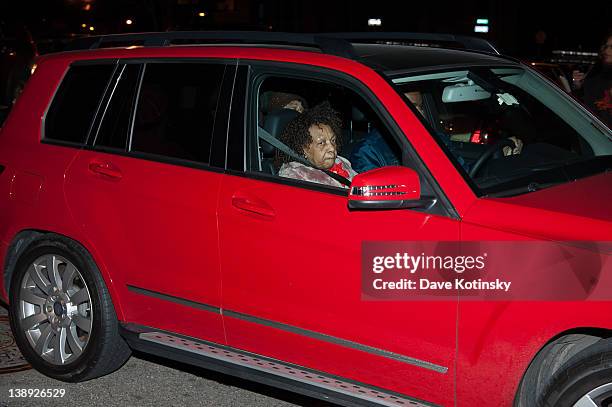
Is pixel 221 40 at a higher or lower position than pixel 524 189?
higher

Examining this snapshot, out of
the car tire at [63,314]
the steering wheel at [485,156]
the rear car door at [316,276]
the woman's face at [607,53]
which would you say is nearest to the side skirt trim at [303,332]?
the rear car door at [316,276]

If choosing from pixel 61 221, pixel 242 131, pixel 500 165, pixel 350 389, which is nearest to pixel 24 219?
pixel 61 221

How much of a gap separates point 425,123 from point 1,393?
2800mm

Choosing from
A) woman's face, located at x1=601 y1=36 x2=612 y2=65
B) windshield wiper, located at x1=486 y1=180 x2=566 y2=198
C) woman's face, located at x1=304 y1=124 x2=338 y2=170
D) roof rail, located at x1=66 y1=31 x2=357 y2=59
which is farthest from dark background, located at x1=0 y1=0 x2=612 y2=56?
windshield wiper, located at x1=486 y1=180 x2=566 y2=198

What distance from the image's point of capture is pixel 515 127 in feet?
16.5

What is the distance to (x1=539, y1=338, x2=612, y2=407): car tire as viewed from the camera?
3.23m

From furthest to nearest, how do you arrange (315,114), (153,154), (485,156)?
(315,114), (153,154), (485,156)

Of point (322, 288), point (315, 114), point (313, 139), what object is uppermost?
point (315, 114)

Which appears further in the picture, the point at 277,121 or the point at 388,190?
the point at 277,121

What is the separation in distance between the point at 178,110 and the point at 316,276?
4.26 feet

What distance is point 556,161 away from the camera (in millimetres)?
4344

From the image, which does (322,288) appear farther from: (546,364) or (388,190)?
(546,364)

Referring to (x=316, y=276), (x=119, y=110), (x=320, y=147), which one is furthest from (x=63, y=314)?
(x=316, y=276)

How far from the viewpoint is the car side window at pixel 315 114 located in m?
4.37
